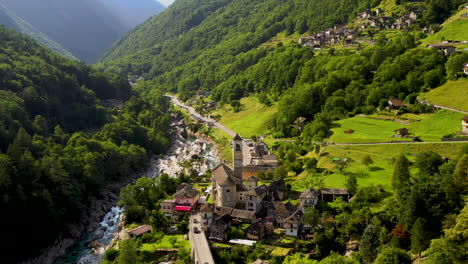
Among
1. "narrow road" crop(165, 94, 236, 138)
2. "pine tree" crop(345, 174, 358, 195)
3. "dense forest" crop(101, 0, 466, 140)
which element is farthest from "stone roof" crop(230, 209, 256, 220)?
"narrow road" crop(165, 94, 236, 138)

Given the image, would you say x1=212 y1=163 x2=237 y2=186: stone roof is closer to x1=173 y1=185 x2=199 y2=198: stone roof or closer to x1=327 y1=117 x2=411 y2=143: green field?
x1=173 y1=185 x2=199 y2=198: stone roof

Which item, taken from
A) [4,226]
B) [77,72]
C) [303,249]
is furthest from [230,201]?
[77,72]

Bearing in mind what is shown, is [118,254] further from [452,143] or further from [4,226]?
[452,143]

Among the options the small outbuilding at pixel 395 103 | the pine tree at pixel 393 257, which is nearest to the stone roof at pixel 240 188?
the pine tree at pixel 393 257

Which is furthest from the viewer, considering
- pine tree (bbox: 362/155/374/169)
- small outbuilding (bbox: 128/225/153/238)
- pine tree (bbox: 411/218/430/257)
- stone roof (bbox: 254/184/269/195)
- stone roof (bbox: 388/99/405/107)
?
stone roof (bbox: 388/99/405/107)

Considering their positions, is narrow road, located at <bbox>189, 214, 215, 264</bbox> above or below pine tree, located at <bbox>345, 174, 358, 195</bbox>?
below

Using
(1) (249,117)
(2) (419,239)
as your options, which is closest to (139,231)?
(2) (419,239)

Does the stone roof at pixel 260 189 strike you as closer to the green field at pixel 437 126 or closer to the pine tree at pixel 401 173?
the pine tree at pixel 401 173

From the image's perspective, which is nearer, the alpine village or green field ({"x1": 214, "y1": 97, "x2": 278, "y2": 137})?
the alpine village
